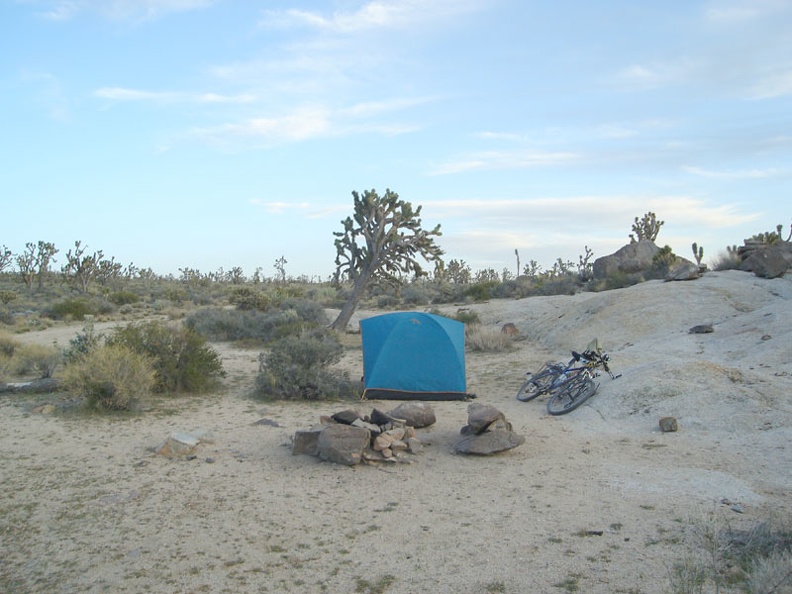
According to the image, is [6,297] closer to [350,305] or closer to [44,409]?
[350,305]

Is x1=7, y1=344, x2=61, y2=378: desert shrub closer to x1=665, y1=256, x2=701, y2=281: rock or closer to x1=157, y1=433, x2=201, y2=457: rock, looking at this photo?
x1=157, y1=433, x2=201, y2=457: rock

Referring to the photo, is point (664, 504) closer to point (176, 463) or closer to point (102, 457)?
point (176, 463)

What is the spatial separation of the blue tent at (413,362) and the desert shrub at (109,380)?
12.8 ft

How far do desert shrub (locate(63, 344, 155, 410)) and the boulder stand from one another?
22.7 meters

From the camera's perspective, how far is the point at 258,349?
17703 millimetres

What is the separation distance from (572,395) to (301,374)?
4.78 metres

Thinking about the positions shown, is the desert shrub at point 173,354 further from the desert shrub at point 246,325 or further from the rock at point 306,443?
the desert shrub at point 246,325

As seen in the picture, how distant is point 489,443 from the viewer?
7.65m

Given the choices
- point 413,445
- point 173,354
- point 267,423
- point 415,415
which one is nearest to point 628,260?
point 415,415

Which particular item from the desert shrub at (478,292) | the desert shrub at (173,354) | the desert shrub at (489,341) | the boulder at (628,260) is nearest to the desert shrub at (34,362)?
the desert shrub at (173,354)

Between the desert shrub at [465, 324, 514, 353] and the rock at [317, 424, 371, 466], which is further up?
the desert shrub at [465, 324, 514, 353]

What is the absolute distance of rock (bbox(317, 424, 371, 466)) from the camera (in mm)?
7180

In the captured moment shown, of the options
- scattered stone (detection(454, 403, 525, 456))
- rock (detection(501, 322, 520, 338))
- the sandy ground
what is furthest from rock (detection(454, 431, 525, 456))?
rock (detection(501, 322, 520, 338))

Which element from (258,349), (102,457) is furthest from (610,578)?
(258,349)
